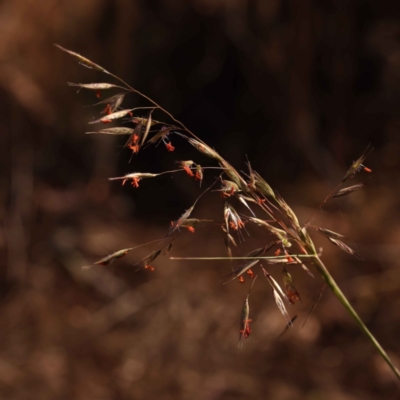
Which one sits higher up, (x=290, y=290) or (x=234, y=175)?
(x=234, y=175)

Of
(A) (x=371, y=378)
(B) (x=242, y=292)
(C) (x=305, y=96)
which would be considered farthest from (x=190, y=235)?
(A) (x=371, y=378)

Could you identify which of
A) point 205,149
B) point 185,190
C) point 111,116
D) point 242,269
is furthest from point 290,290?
point 185,190

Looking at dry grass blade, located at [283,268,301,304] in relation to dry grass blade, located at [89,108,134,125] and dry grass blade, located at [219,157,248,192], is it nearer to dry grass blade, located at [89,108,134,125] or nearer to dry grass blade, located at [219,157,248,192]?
dry grass blade, located at [219,157,248,192]

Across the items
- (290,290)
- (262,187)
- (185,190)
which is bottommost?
(185,190)

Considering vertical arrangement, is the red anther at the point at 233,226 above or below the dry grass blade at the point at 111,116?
below

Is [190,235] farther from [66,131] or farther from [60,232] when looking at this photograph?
[66,131]

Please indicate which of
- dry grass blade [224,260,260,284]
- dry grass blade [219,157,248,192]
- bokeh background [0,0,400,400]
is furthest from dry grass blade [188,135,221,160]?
bokeh background [0,0,400,400]

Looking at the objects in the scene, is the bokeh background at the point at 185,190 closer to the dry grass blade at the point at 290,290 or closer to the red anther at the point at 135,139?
the dry grass blade at the point at 290,290

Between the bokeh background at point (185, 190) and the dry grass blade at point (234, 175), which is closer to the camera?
the dry grass blade at point (234, 175)

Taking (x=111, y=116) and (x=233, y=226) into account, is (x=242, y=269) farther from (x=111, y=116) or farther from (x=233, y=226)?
(x=111, y=116)

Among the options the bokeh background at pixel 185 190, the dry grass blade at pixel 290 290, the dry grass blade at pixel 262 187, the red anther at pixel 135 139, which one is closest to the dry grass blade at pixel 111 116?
the red anther at pixel 135 139
